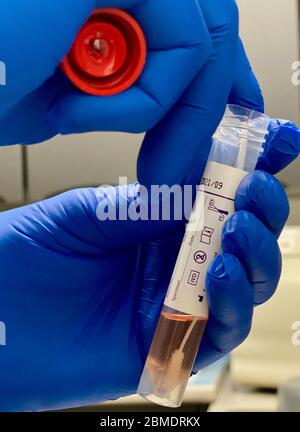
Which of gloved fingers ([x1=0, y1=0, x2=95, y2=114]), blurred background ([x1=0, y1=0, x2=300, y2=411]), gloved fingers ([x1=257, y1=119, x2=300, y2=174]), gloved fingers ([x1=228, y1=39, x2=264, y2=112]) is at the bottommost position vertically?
blurred background ([x1=0, y1=0, x2=300, y2=411])

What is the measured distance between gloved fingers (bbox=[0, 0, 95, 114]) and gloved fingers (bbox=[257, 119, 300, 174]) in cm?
28

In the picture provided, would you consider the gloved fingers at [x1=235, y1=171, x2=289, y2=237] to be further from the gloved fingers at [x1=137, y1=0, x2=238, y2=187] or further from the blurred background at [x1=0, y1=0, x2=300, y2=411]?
the blurred background at [x1=0, y1=0, x2=300, y2=411]

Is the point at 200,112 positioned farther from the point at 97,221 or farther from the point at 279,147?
the point at 97,221

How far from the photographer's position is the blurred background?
146 centimetres

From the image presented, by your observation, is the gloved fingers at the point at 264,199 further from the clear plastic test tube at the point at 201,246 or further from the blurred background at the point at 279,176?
the blurred background at the point at 279,176

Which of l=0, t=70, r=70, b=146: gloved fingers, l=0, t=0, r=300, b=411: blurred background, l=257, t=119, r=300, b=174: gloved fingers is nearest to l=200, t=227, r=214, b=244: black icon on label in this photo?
l=257, t=119, r=300, b=174: gloved fingers

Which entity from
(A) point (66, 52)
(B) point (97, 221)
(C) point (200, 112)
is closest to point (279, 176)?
(B) point (97, 221)

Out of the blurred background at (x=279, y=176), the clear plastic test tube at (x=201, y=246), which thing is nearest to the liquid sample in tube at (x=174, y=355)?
the clear plastic test tube at (x=201, y=246)

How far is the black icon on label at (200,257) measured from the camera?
70 cm

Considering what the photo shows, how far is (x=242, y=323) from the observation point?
29.0 inches

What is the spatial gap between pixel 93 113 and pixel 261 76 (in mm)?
1307

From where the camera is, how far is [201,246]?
2.30 ft
